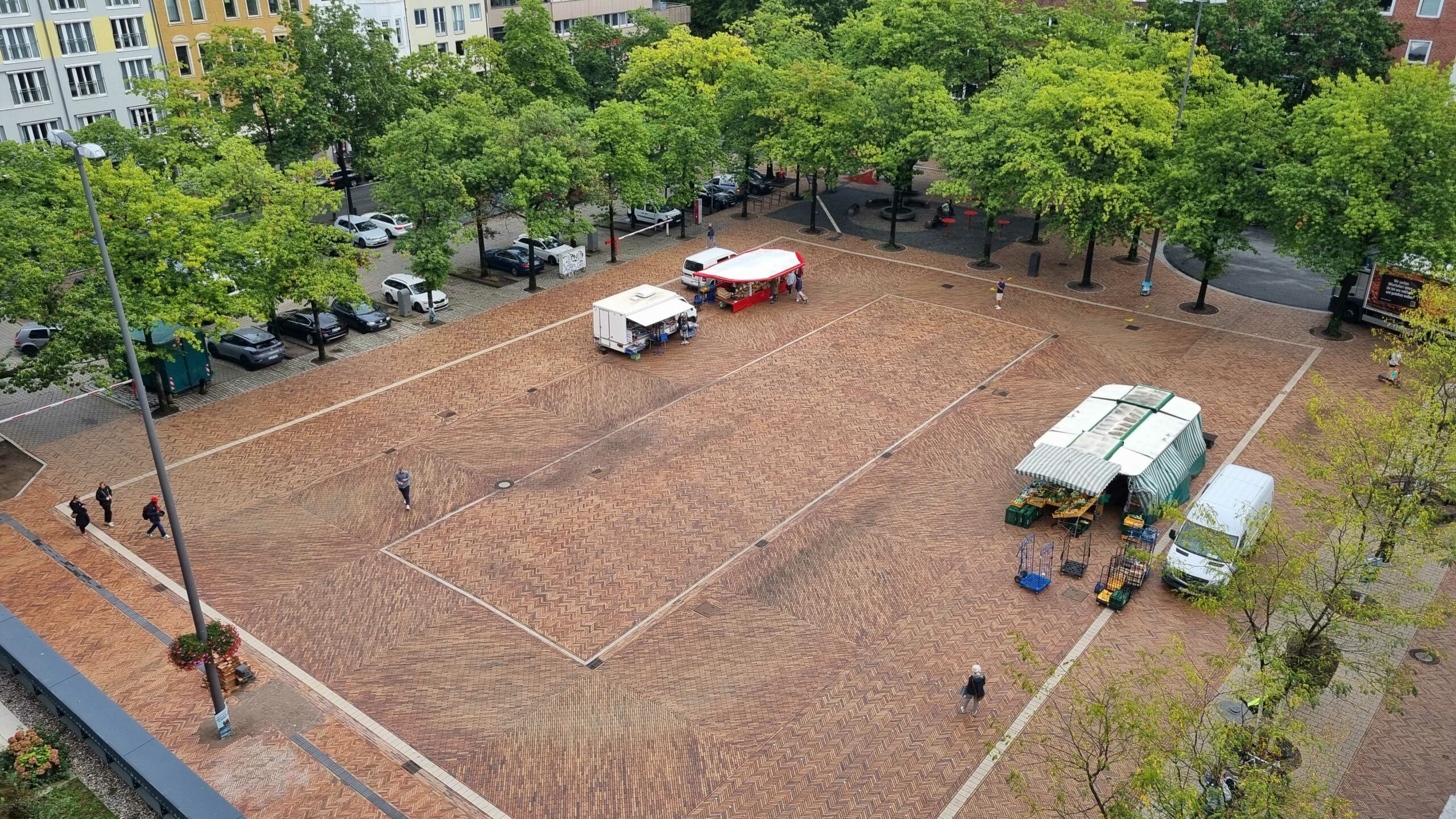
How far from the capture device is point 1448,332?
33.0 metres

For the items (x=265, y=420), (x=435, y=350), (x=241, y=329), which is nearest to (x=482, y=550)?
(x=265, y=420)

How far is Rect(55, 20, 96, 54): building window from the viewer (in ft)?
181

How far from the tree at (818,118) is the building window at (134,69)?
35.0 m

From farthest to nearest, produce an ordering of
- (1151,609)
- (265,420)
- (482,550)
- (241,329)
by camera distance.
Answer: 1. (241,329)
2. (265,420)
3. (482,550)
4. (1151,609)

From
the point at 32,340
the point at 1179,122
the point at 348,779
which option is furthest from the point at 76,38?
the point at 1179,122

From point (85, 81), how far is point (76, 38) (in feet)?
7.11

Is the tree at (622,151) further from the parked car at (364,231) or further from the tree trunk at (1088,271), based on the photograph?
the tree trunk at (1088,271)

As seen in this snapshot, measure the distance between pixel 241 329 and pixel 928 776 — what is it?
99.7 feet

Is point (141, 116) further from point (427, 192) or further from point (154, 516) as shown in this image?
point (154, 516)

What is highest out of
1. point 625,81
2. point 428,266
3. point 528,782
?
point 625,81

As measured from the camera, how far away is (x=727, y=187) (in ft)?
199

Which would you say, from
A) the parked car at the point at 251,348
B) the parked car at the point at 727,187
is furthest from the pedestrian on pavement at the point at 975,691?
the parked car at the point at 727,187

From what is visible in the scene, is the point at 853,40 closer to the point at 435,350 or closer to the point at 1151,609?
the point at 435,350

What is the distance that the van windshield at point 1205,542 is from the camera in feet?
65.6
